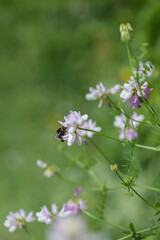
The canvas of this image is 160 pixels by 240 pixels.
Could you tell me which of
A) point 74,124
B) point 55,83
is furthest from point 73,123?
point 55,83

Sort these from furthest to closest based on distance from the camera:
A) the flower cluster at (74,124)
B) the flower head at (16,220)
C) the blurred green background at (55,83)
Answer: the blurred green background at (55,83)
the flower head at (16,220)
the flower cluster at (74,124)

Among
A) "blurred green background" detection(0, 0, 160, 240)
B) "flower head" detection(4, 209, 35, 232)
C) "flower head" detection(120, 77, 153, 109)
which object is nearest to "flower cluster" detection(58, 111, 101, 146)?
"flower head" detection(120, 77, 153, 109)

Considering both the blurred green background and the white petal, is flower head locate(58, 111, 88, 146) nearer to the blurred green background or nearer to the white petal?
the white petal

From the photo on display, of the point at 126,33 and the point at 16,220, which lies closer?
the point at 126,33

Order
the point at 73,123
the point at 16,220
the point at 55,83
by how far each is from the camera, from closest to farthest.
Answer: the point at 73,123, the point at 16,220, the point at 55,83

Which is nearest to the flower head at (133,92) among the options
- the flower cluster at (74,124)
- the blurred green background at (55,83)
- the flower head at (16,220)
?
the flower cluster at (74,124)

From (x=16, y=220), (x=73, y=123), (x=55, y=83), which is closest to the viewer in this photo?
(x=73, y=123)

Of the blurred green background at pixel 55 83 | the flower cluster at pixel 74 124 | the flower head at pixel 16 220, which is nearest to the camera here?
the flower cluster at pixel 74 124

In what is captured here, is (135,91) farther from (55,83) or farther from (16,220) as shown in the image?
(55,83)

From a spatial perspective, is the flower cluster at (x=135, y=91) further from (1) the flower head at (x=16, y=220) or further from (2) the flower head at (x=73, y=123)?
(1) the flower head at (x=16, y=220)
